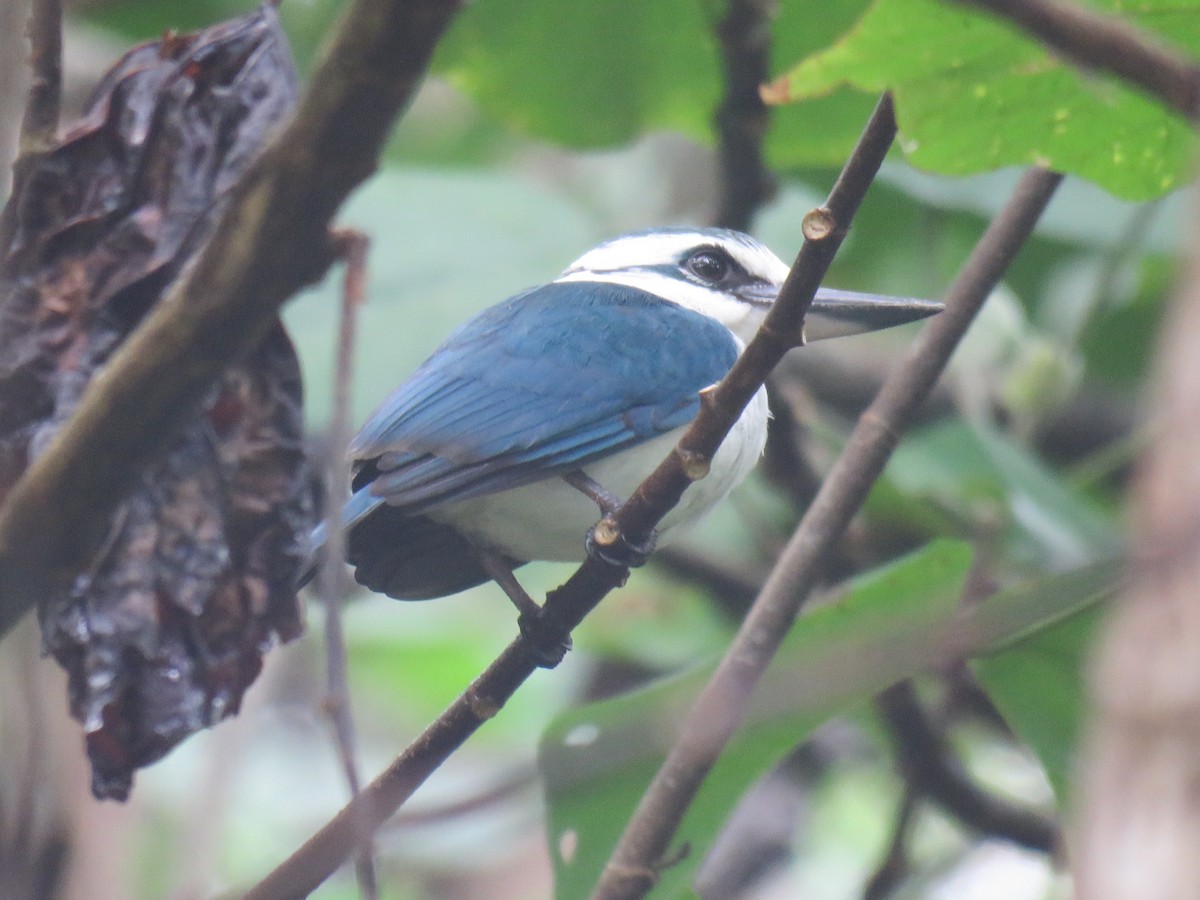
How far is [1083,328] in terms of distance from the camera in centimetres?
374

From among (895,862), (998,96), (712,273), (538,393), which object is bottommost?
(895,862)

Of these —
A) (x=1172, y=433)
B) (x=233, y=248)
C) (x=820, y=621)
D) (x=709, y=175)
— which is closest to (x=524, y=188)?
(x=709, y=175)

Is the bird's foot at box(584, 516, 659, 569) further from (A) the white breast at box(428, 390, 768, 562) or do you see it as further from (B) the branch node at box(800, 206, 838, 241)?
(B) the branch node at box(800, 206, 838, 241)

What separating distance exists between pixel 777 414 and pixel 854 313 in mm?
Answer: 729

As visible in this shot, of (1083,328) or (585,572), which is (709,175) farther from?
(585,572)

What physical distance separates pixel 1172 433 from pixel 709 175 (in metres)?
4.84

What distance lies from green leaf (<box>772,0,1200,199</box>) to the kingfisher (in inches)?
15.8

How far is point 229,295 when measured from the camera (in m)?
1.70

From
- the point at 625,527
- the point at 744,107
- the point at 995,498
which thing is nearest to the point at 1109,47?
the point at 625,527

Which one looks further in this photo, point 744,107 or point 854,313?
point 744,107

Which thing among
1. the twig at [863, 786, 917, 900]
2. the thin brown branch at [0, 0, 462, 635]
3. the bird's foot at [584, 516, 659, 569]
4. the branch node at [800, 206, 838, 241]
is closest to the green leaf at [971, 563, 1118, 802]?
Answer: the twig at [863, 786, 917, 900]

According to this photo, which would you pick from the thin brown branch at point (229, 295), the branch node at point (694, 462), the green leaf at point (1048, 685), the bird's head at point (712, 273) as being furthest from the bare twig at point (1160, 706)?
the bird's head at point (712, 273)

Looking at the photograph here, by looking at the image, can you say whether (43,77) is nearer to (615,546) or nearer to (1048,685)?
(615,546)

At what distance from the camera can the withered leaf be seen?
7.22 ft
